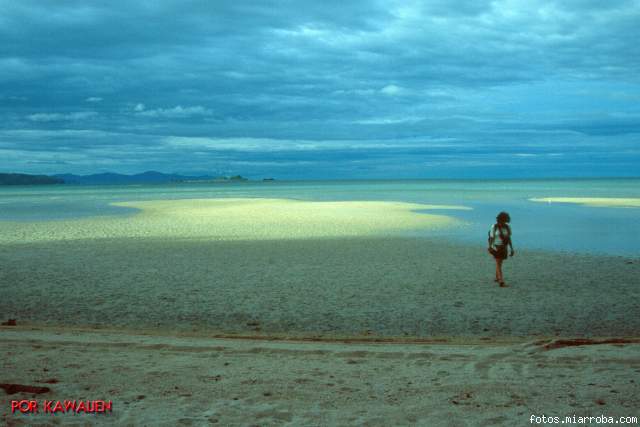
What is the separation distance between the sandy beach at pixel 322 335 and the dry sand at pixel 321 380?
0.09 feet

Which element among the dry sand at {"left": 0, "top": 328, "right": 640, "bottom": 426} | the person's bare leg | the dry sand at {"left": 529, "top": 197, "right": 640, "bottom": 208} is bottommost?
the dry sand at {"left": 0, "top": 328, "right": 640, "bottom": 426}

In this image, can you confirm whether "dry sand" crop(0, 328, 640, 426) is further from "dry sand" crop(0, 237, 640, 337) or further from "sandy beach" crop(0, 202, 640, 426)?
"dry sand" crop(0, 237, 640, 337)

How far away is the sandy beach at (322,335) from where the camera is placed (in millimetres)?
6238

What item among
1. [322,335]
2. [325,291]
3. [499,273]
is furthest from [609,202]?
[322,335]

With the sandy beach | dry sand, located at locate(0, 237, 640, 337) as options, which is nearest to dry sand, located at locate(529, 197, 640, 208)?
dry sand, located at locate(0, 237, 640, 337)

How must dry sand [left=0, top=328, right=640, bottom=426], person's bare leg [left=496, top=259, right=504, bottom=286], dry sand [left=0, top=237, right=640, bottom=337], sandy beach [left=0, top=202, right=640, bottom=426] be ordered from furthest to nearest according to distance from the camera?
person's bare leg [left=496, top=259, right=504, bottom=286]
dry sand [left=0, top=237, right=640, bottom=337]
sandy beach [left=0, top=202, right=640, bottom=426]
dry sand [left=0, top=328, right=640, bottom=426]

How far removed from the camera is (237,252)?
2047 cm

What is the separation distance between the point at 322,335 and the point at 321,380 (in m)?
2.95

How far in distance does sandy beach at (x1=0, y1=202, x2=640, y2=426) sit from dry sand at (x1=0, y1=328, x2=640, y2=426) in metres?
0.03

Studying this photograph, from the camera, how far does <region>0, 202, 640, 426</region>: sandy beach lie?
20.5 ft

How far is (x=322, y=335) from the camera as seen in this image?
993 cm

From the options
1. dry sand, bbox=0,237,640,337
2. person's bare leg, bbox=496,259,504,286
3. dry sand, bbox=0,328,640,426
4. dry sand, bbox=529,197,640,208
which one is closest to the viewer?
dry sand, bbox=0,328,640,426

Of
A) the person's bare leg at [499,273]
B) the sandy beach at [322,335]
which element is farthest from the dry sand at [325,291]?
the person's bare leg at [499,273]

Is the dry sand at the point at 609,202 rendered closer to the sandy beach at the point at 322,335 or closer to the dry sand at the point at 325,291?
the dry sand at the point at 325,291
